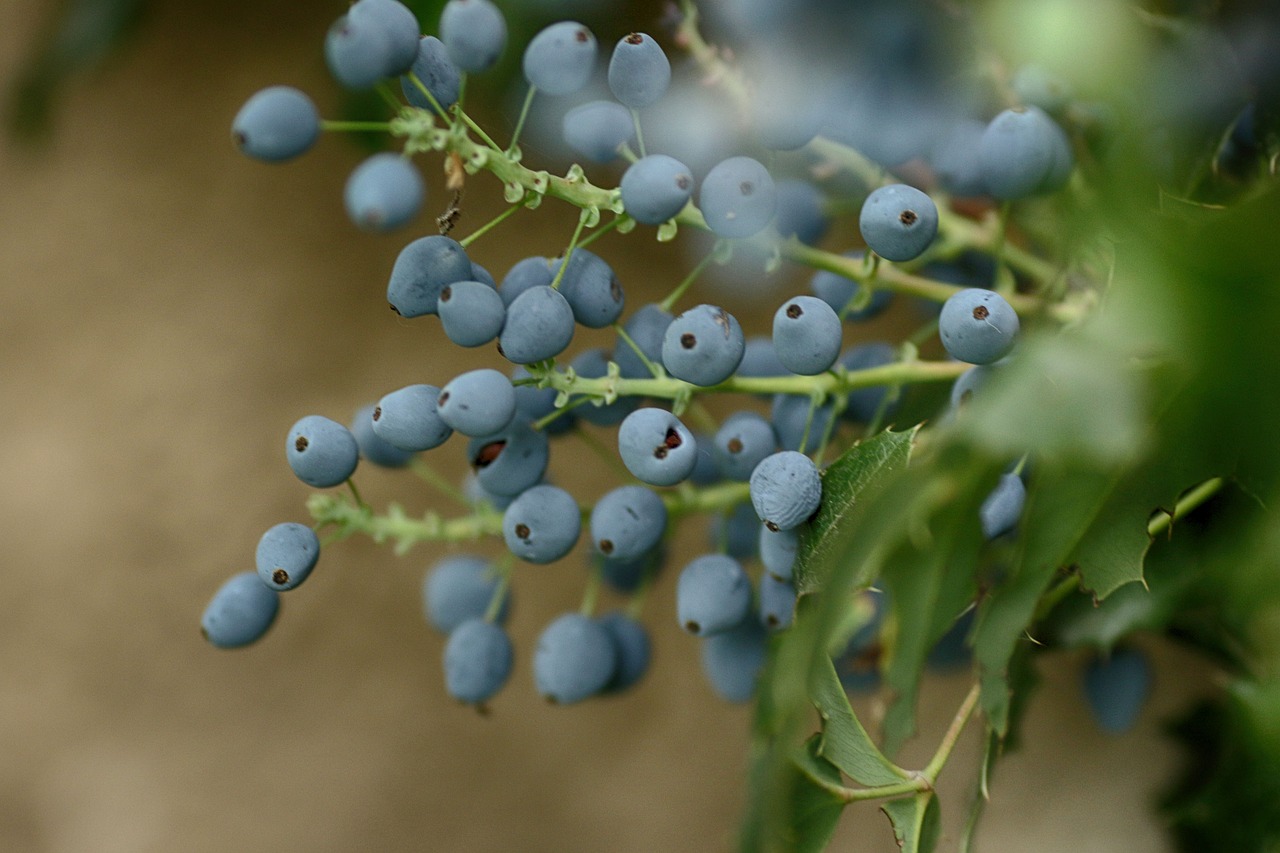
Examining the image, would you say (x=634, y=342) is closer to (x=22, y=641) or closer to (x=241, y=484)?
(x=241, y=484)

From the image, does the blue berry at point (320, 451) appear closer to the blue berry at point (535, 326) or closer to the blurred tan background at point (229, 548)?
the blue berry at point (535, 326)

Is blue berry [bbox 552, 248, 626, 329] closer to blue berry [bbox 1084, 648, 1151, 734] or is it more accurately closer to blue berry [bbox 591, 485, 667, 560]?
blue berry [bbox 591, 485, 667, 560]

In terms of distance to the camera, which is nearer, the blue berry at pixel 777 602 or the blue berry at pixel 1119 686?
the blue berry at pixel 777 602

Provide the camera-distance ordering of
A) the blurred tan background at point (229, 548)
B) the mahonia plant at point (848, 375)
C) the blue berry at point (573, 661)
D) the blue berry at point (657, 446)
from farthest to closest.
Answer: the blurred tan background at point (229, 548) → the blue berry at point (573, 661) → the blue berry at point (657, 446) → the mahonia plant at point (848, 375)

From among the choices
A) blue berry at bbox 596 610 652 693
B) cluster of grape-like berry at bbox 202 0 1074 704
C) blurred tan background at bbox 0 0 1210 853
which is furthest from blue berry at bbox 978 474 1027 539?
blurred tan background at bbox 0 0 1210 853

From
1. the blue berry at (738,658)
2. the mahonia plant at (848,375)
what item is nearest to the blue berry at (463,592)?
the mahonia plant at (848,375)

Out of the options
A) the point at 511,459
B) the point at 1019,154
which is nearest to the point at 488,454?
the point at 511,459

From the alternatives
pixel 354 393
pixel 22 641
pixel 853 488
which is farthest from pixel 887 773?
pixel 22 641
